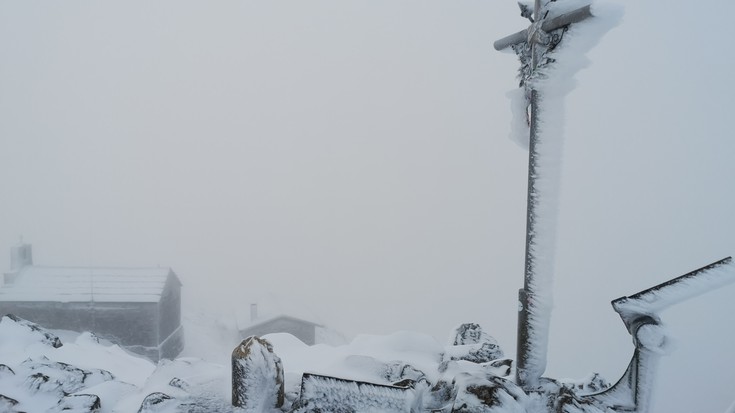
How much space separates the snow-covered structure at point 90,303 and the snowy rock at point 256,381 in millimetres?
22372

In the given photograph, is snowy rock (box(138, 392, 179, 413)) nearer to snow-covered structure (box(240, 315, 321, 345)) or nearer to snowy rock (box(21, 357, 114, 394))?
snowy rock (box(21, 357, 114, 394))

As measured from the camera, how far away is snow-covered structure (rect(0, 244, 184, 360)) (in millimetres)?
22172

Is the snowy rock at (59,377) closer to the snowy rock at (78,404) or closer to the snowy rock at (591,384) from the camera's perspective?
the snowy rock at (78,404)

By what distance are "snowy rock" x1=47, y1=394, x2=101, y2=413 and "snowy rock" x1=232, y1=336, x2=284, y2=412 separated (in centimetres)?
124

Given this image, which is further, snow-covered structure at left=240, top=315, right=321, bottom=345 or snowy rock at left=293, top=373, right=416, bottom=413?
snow-covered structure at left=240, top=315, right=321, bottom=345

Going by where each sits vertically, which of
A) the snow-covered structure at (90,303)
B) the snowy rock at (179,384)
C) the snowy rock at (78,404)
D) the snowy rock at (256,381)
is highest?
the snowy rock at (256,381)

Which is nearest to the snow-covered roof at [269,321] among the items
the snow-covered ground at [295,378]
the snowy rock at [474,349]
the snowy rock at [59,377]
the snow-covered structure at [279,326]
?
the snow-covered structure at [279,326]

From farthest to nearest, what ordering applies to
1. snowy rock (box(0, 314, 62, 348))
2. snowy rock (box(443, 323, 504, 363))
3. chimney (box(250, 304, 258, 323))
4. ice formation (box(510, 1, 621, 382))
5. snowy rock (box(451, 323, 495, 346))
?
chimney (box(250, 304, 258, 323))
snowy rock (box(451, 323, 495, 346))
snowy rock (box(0, 314, 62, 348))
snowy rock (box(443, 323, 504, 363))
ice formation (box(510, 1, 621, 382))

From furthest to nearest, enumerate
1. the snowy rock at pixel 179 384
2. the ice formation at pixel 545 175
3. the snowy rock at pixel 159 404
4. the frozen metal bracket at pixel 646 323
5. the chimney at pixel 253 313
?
the chimney at pixel 253 313, the snowy rock at pixel 179 384, the ice formation at pixel 545 175, the snowy rock at pixel 159 404, the frozen metal bracket at pixel 646 323

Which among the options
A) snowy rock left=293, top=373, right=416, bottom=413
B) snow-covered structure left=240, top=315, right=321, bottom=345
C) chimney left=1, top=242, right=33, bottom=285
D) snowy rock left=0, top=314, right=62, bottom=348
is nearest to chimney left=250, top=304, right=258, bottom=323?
snow-covered structure left=240, top=315, right=321, bottom=345

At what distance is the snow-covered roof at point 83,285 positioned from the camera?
22.3 meters

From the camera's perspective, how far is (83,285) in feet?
75.8

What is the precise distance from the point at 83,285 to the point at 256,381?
→ 24.8 m

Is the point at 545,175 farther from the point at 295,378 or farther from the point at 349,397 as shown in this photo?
the point at 295,378
